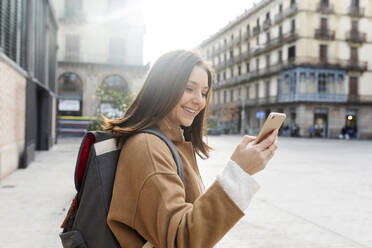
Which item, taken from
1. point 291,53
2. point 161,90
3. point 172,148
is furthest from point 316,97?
point 172,148

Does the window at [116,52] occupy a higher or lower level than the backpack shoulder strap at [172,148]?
higher

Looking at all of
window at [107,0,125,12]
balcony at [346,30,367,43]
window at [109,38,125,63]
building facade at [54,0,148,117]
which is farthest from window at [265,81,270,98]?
window at [107,0,125,12]

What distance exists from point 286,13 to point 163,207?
138ft

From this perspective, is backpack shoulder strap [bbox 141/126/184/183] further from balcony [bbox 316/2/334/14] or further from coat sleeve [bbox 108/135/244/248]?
balcony [bbox 316/2/334/14]

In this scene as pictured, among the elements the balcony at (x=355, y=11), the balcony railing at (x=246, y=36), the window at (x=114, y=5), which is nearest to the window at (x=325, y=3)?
the balcony at (x=355, y=11)

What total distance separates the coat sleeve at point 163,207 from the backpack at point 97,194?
5cm

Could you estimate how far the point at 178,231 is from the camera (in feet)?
4.18

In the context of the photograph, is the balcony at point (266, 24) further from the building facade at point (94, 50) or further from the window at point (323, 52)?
the building facade at point (94, 50)

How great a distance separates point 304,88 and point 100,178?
38920 mm

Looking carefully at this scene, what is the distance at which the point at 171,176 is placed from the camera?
1335 mm

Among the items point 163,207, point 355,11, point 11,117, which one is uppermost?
point 355,11

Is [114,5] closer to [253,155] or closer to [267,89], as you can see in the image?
[267,89]

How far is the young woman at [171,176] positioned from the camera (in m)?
1.29

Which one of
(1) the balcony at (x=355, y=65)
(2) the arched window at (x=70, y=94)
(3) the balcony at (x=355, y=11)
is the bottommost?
(2) the arched window at (x=70, y=94)
